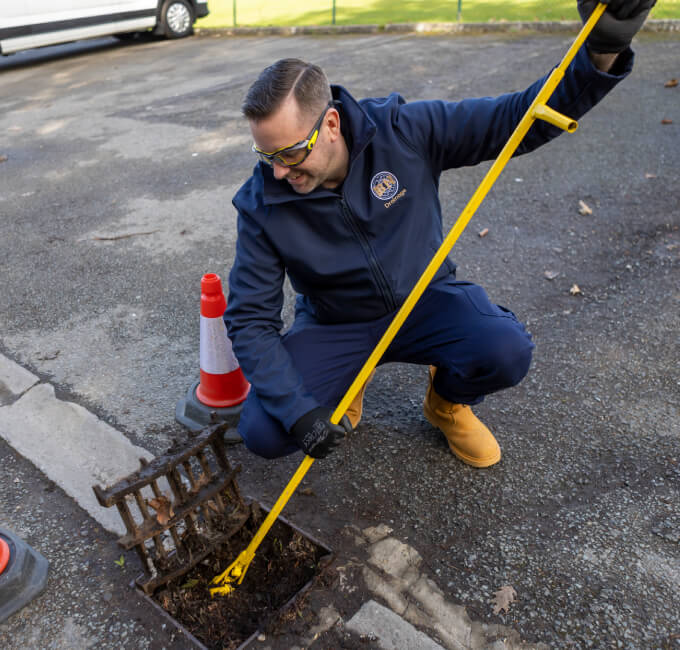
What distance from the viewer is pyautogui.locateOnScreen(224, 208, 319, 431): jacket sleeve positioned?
2357 mm

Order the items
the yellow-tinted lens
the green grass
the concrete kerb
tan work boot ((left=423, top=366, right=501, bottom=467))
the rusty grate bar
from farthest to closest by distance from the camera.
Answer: the green grass < the concrete kerb < tan work boot ((left=423, top=366, right=501, bottom=467)) < the yellow-tinted lens < the rusty grate bar

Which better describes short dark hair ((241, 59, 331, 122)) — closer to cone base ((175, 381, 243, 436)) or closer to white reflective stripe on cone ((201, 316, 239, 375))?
white reflective stripe on cone ((201, 316, 239, 375))

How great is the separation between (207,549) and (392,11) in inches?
514

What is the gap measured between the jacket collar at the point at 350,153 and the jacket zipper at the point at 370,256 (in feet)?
0.30

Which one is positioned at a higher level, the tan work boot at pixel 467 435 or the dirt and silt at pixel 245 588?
the tan work boot at pixel 467 435

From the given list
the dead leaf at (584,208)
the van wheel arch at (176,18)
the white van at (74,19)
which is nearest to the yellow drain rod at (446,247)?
the dead leaf at (584,208)

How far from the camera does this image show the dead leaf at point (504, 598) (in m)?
2.16

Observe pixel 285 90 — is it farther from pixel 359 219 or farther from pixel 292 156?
pixel 359 219

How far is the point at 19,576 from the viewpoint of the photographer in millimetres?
2240

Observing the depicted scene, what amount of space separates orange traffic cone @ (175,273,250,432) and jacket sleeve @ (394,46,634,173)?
3.53ft

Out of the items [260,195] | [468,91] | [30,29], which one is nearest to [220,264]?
[260,195]

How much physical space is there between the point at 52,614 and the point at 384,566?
117 centimetres

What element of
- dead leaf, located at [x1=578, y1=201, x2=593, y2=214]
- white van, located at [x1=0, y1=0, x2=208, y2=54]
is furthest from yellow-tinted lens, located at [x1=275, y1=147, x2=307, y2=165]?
white van, located at [x1=0, y1=0, x2=208, y2=54]

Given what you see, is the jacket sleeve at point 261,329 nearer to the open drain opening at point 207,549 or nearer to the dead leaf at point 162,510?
the open drain opening at point 207,549
